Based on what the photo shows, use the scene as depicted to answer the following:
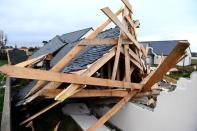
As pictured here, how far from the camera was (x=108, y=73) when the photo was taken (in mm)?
9148

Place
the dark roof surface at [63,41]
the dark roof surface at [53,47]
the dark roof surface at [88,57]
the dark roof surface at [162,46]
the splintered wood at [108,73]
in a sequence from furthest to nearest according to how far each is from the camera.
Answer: the dark roof surface at [162,46] → the dark roof surface at [53,47] → the dark roof surface at [63,41] → the dark roof surface at [88,57] → the splintered wood at [108,73]

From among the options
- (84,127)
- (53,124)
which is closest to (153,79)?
(84,127)

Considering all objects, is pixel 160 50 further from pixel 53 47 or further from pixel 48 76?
pixel 48 76

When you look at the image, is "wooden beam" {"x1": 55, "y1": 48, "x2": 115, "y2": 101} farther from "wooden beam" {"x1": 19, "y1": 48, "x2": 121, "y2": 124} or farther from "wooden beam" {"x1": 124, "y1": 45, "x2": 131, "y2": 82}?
"wooden beam" {"x1": 124, "y1": 45, "x2": 131, "y2": 82}

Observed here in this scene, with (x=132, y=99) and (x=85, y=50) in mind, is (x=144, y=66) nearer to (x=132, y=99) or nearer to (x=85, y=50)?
(x=132, y=99)

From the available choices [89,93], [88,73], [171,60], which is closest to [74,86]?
[88,73]

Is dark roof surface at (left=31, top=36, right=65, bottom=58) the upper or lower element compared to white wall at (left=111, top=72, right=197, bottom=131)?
upper

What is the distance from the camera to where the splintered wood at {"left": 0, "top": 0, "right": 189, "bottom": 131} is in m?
5.78

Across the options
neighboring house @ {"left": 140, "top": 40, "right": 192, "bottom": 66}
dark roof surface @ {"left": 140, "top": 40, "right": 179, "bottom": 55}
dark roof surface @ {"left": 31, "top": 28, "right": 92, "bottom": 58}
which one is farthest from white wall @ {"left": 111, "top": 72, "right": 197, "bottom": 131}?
dark roof surface @ {"left": 140, "top": 40, "right": 179, "bottom": 55}

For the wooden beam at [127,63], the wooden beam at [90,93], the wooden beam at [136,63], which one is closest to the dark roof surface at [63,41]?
the wooden beam at [136,63]

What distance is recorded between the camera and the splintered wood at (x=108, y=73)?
5.78 m

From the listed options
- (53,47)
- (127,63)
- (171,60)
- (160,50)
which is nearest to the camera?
(171,60)

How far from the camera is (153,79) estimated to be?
23.0ft

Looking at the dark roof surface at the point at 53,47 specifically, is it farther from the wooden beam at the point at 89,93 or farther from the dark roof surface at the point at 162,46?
the dark roof surface at the point at 162,46
